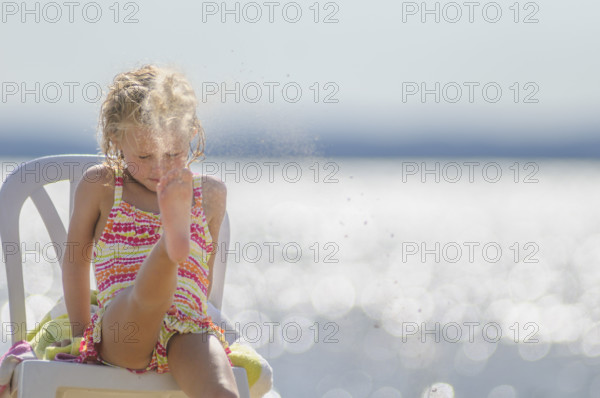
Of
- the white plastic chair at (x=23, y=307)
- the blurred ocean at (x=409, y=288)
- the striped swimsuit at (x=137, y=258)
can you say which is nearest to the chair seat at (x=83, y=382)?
the white plastic chair at (x=23, y=307)

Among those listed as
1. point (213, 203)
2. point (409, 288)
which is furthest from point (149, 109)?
point (409, 288)

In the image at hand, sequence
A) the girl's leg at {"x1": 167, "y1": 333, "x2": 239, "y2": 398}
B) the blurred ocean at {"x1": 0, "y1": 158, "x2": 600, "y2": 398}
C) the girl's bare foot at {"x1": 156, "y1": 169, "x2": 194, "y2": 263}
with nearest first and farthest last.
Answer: the girl's bare foot at {"x1": 156, "y1": 169, "x2": 194, "y2": 263} → the girl's leg at {"x1": 167, "y1": 333, "x2": 239, "y2": 398} → the blurred ocean at {"x1": 0, "y1": 158, "x2": 600, "y2": 398}

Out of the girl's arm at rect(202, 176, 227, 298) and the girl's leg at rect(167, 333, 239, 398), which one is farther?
the girl's arm at rect(202, 176, 227, 298)

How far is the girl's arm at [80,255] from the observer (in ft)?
6.08

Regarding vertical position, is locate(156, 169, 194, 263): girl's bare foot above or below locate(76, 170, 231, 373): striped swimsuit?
above

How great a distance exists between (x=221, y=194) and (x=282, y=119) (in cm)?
29

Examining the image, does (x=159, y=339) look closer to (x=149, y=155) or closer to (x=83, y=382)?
(x=83, y=382)

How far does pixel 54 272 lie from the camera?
15.5ft

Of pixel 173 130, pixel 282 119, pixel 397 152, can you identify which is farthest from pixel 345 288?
pixel 397 152

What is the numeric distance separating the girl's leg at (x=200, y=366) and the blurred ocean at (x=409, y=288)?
0.72m

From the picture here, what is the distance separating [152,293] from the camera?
1557mm

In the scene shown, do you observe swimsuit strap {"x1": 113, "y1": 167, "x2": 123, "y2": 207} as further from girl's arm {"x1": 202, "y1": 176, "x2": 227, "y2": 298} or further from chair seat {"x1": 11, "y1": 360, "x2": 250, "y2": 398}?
chair seat {"x1": 11, "y1": 360, "x2": 250, "y2": 398}

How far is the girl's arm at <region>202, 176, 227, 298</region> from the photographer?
1.98 meters

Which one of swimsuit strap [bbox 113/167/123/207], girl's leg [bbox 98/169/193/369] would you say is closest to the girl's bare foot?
girl's leg [bbox 98/169/193/369]
